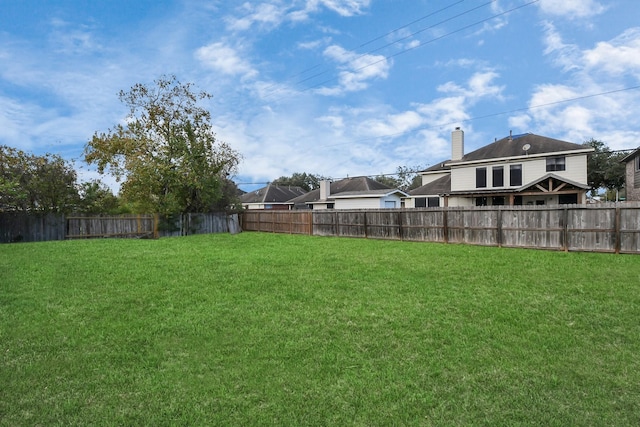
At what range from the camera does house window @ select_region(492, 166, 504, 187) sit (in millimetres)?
23766

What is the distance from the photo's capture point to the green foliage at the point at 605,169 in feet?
113

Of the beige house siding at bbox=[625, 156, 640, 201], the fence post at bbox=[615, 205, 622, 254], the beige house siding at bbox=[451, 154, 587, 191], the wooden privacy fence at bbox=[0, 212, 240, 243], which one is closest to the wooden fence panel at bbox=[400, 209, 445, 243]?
the fence post at bbox=[615, 205, 622, 254]

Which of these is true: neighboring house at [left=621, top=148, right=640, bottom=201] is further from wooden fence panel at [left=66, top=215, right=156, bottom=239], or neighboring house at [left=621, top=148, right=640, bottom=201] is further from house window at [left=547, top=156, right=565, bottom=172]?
wooden fence panel at [left=66, top=215, right=156, bottom=239]

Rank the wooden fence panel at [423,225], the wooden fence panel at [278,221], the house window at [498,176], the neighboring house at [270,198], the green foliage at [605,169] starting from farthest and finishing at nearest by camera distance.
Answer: the neighboring house at [270,198] → the green foliage at [605,169] → the house window at [498,176] → the wooden fence panel at [278,221] → the wooden fence panel at [423,225]

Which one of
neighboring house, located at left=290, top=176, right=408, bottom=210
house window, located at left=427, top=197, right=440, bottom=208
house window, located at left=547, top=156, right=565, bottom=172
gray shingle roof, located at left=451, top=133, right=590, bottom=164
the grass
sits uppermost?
gray shingle roof, located at left=451, top=133, right=590, bottom=164

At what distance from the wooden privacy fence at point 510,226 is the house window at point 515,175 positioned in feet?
39.9

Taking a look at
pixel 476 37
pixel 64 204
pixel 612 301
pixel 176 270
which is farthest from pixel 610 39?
pixel 64 204

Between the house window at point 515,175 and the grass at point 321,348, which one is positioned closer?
the grass at point 321,348

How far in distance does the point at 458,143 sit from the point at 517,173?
179 inches

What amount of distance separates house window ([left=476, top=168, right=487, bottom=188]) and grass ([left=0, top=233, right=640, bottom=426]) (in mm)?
17808

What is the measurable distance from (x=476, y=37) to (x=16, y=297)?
1607 cm

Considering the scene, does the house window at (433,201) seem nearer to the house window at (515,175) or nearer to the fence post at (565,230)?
the house window at (515,175)

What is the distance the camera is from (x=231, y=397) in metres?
2.92

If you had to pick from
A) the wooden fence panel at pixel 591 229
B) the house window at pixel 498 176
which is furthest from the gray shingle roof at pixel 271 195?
the wooden fence panel at pixel 591 229
